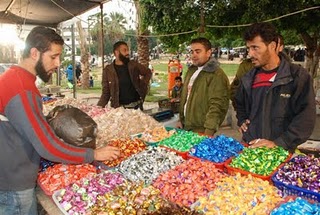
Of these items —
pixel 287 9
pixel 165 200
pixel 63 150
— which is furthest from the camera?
pixel 287 9

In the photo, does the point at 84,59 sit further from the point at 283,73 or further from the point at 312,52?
the point at 283,73

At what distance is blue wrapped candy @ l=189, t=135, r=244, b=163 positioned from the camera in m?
2.34

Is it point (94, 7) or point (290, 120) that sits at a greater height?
point (94, 7)

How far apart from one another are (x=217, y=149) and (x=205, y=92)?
3.35 ft

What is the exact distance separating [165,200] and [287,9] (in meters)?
6.13

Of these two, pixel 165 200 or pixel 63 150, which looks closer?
pixel 165 200

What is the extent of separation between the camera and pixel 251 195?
174cm

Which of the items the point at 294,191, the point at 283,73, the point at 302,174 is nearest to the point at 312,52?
the point at 283,73

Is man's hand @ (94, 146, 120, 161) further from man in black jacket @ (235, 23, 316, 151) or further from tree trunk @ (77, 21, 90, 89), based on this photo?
tree trunk @ (77, 21, 90, 89)

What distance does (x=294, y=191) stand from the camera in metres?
1.84

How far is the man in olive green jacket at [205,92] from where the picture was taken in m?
3.22

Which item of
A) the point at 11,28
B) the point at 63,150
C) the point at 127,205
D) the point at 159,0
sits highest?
the point at 159,0

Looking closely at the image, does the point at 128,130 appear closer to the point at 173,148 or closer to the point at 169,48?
the point at 173,148

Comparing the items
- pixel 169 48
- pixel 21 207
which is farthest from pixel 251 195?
pixel 169 48
